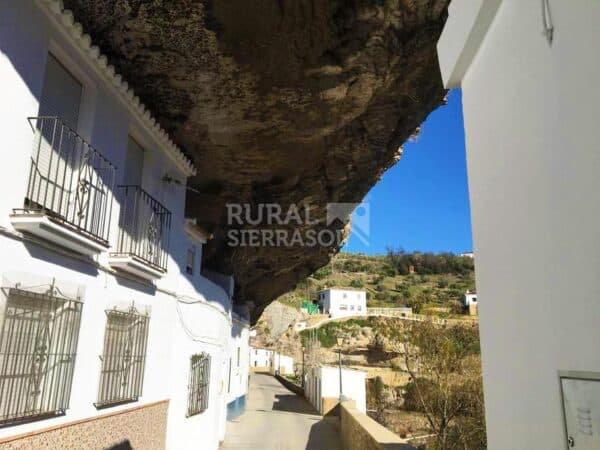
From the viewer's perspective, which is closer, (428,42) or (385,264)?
(428,42)

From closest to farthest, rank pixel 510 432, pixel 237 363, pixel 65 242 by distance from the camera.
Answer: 1. pixel 510 432
2. pixel 65 242
3. pixel 237 363

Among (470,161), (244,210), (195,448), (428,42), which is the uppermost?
(428,42)

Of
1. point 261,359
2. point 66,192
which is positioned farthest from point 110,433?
point 261,359

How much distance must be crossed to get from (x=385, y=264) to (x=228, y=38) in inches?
3428

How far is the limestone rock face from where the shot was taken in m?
6.29

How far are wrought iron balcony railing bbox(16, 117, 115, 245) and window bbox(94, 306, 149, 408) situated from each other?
126 cm

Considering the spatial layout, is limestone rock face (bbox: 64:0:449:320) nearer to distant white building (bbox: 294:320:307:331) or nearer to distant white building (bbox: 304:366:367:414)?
distant white building (bbox: 304:366:367:414)

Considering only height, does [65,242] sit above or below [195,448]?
above

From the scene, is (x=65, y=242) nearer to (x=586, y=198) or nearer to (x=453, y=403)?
(x=586, y=198)

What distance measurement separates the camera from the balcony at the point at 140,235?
21.6 feet

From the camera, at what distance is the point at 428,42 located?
777 centimetres

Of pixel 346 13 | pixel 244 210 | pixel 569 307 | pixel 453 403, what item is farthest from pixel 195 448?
pixel 569 307

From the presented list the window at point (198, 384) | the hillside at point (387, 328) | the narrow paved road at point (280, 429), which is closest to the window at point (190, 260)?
the window at point (198, 384)

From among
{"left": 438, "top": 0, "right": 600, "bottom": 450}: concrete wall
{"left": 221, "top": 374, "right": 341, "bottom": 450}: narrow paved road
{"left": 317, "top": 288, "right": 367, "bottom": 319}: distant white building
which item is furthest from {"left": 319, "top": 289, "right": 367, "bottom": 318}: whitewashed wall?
{"left": 438, "top": 0, "right": 600, "bottom": 450}: concrete wall
